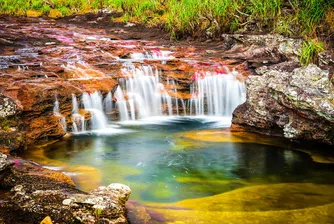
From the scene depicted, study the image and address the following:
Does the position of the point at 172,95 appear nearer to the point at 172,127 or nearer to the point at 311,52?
the point at 172,127

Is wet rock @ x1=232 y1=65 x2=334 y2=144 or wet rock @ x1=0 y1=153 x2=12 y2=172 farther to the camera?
wet rock @ x1=232 y1=65 x2=334 y2=144

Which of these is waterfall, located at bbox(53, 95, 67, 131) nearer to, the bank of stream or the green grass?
the bank of stream

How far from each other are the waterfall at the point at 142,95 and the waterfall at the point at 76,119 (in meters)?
1.26

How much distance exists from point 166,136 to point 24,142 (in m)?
2.90

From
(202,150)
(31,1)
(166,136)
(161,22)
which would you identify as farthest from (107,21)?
(202,150)

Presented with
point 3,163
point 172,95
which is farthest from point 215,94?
point 3,163

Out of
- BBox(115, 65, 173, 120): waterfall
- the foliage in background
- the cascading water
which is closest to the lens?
BBox(115, 65, 173, 120): waterfall

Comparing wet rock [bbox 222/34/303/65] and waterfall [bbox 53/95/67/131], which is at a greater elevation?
wet rock [bbox 222/34/303/65]

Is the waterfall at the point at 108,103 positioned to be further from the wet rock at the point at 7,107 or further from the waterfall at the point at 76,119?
the wet rock at the point at 7,107

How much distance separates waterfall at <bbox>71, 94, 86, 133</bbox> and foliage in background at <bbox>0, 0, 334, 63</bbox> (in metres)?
5.10

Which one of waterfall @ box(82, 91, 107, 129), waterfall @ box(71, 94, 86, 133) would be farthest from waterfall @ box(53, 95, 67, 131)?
waterfall @ box(82, 91, 107, 129)

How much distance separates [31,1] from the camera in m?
23.3

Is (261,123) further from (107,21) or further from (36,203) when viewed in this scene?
(107,21)

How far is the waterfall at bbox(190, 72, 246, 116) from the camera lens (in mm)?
10508
